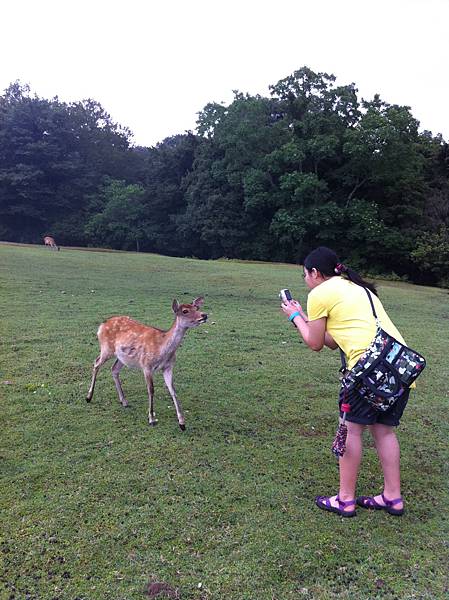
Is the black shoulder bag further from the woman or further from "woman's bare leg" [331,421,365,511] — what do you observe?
"woman's bare leg" [331,421,365,511]

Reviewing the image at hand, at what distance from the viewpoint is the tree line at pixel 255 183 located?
29.7 m

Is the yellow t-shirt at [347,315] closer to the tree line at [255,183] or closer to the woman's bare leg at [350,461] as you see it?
the woman's bare leg at [350,461]

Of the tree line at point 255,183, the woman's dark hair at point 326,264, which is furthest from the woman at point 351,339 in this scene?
the tree line at point 255,183

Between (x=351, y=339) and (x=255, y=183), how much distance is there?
30.5m

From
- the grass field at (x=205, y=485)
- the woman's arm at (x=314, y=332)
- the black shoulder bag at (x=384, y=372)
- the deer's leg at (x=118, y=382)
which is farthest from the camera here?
the deer's leg at (x=118, y=382)

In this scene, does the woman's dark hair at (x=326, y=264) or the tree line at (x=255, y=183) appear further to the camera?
the tree line at (x=255, y=183)

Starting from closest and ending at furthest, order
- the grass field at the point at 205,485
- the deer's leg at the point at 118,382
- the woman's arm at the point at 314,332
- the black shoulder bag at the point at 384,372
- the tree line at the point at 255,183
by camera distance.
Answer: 1. the grass field at the point at 205,485
2. the black shoulder bag at the point at 384,372
3. the woman's arm at the point at 314,332
4. the deer's leg at the point at 118,382
5. the tree line at the point at 255,183

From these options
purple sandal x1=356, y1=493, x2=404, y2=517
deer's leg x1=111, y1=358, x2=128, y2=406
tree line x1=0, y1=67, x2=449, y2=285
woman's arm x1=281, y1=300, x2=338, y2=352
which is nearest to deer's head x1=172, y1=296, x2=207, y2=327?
deer's leg x1=111, y1=358, x2=128, y2=406

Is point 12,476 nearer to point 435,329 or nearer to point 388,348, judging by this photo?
point 388,348

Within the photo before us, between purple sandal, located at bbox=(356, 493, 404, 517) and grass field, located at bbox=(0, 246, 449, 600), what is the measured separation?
5 centimetres

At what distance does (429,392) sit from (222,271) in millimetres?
12615

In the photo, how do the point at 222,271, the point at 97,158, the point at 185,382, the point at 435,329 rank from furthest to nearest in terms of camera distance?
the point at 97,158 → the point at 222,271 → the point at 435,329 → the point at 185,382

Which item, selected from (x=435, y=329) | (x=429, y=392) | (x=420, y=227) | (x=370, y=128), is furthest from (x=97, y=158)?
(x=429, y=392)

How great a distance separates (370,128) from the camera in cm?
2870
